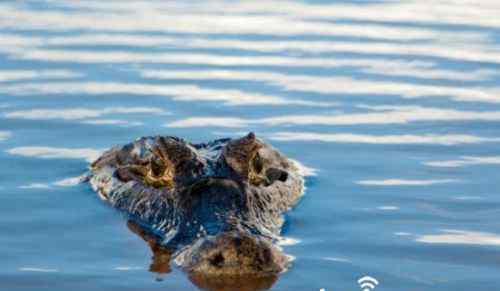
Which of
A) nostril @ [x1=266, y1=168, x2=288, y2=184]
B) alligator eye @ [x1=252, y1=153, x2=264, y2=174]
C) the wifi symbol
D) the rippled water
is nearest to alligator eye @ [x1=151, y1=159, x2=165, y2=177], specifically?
the rippled water

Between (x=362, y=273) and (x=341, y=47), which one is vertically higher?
(x=341, y=47)

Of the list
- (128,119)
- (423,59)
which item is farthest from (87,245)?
(423,59)

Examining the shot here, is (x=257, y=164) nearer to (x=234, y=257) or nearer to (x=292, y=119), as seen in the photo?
(x=234, y=257)

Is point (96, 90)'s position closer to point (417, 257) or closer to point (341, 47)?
point (341, 47)

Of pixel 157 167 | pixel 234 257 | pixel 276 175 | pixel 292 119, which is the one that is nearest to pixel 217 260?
pixel 234 257

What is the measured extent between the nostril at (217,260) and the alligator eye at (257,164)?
154 cm

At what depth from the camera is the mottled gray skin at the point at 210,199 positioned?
7.34 meters

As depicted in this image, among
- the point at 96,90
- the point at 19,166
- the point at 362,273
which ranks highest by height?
the point at 96,90

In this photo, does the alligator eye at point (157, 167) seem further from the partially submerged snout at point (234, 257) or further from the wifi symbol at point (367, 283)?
the wifi symbol at point (367, 283)

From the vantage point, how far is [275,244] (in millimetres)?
7953

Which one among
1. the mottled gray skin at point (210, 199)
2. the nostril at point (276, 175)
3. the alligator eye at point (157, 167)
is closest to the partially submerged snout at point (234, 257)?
the mottled gray skin at point (210, 199)

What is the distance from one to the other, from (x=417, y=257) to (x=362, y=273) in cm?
44

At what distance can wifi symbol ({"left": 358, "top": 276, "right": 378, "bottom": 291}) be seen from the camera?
23.5 ft

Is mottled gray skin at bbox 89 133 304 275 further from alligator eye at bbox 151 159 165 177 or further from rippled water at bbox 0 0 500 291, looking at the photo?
rippled water at bbox 0 0 500 291
